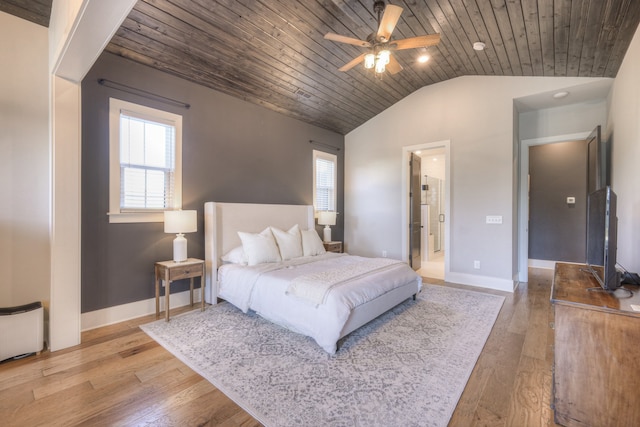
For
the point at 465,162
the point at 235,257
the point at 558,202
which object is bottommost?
the point at 235,257

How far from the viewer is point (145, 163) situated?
11.2 ft

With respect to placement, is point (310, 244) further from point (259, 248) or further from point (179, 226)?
point (179, 226)

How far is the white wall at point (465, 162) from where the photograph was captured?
14.6 ft

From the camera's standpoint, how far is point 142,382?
6.85 feet

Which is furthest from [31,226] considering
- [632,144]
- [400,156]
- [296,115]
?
[632,144]

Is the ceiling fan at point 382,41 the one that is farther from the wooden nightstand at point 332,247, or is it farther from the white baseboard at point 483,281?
the white baseboard at point 483,281

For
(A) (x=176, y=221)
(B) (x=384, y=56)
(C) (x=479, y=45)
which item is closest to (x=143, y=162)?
(A) (x=176, y=221)

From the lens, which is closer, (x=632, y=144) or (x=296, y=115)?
(x=632, y=144)

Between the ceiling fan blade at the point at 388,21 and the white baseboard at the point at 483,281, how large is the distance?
3906mm

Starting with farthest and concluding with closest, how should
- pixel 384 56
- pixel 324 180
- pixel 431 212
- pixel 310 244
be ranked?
pixel 431 212, pixel 324 180, pixel 310 244, pixel 384 56

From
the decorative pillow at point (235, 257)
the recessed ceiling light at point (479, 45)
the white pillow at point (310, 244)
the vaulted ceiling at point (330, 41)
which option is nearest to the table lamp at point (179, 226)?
the decorative pillow at point (235, 257)

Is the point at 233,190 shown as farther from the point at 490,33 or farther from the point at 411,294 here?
the point at 490,33

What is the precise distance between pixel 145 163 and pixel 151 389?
2495mm

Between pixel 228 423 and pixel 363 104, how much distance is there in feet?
16.7
